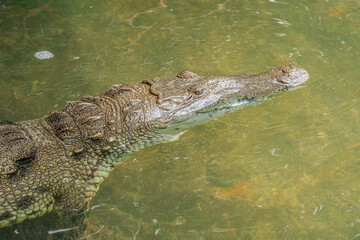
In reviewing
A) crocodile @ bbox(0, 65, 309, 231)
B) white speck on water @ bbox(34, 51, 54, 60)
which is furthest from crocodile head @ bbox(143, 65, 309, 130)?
white speck on water @ bbox(34, 51, 54, 60)

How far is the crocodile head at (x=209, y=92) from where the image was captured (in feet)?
12.5

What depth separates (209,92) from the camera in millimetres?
3984

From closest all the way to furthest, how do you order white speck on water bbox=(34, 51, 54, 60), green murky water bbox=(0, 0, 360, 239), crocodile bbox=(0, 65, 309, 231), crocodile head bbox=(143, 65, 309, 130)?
crocodile bbox=(0, 65, 309, 231) < green murky water bbox=(0, 0, 360, 239) < crocodile head bbox=(143, 65, 309, 130) < white speck on water bbox=(34, 51, 54, 60)

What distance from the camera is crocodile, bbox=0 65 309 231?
3.29 metres

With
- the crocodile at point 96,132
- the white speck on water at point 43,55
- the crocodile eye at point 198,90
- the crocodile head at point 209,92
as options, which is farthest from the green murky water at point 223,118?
the crocodile eye at point 198,90

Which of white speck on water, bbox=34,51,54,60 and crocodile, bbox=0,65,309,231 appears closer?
crocodile, bbox=0,65,309,231

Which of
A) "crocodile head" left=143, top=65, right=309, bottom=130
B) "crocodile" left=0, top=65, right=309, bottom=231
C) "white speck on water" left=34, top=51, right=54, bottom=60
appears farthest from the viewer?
"white speck on water" left=34, top=51, right=54, bottom=60

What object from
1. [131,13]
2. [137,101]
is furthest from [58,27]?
[137,101]

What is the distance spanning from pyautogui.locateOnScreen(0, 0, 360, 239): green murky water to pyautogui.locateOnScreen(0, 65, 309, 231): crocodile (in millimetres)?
283

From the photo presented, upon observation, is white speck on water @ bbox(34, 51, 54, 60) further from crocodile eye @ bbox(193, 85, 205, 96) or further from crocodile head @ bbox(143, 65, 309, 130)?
crocodile eye @ bbox(193, 85, 205, 96)

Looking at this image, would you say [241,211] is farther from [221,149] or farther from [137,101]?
[137,101]

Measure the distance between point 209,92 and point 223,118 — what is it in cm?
60

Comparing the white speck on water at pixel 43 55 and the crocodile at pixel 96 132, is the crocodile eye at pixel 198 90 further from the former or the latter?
the white speck on water at pixel 43 55

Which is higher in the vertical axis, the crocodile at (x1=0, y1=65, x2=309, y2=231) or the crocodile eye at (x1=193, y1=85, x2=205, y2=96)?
the crocodile eye at (x1=193, y1=85, x2=205, y2=96)
